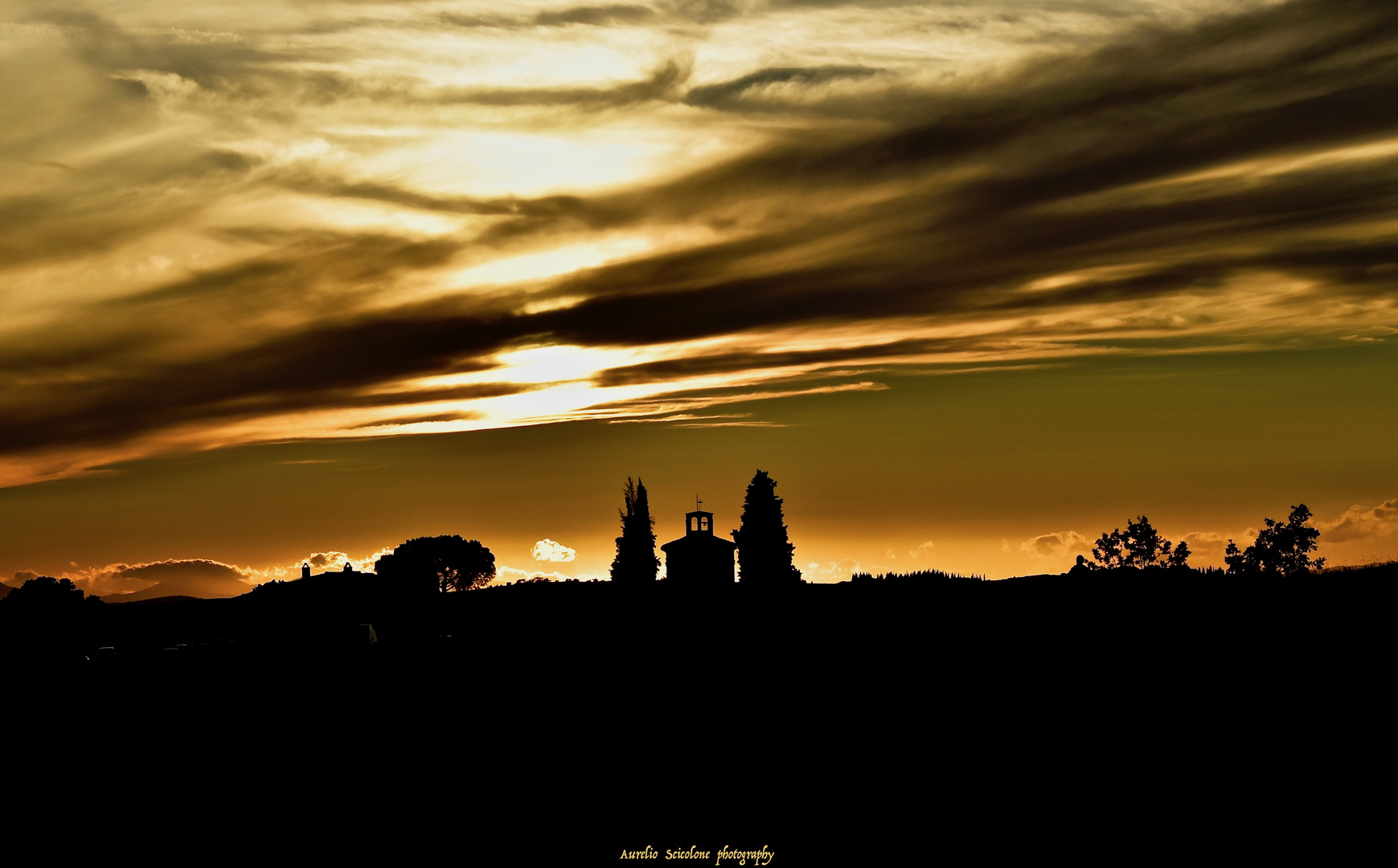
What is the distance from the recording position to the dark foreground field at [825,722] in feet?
64.6

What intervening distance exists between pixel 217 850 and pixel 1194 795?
787 inches

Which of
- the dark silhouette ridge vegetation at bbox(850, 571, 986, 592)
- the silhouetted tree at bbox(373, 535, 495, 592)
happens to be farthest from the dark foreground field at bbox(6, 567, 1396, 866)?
the silhouetted tree at bbox(373, 535, 495, 592)

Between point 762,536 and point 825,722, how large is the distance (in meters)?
52.5

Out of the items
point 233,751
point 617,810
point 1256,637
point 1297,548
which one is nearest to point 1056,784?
point 617,810

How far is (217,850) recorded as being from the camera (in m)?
19.5

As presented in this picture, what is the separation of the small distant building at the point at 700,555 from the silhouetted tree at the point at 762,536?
54.3 inches

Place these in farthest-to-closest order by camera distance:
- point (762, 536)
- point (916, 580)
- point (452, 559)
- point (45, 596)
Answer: point (452, 559)
point (45, 596)
point (762, 536)
point (916, 580)

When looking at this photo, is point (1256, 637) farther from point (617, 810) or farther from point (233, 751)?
point (233, 751)

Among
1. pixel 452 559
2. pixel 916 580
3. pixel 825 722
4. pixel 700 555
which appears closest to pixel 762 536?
pixel 700 555

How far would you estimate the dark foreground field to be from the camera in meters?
19.7

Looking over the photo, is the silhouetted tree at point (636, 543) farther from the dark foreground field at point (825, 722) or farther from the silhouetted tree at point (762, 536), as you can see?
the dark foreground field at point (825, 722)

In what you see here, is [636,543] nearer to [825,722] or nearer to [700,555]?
[700,555]

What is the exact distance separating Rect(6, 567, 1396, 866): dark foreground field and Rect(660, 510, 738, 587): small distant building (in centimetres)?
3764

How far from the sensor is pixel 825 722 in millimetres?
24641
